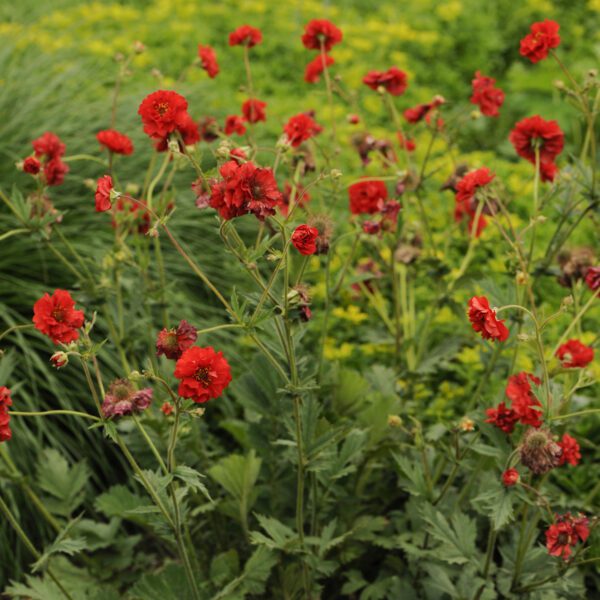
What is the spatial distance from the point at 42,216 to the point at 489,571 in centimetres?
130

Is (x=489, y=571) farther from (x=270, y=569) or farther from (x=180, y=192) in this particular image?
(x=180, y=192)

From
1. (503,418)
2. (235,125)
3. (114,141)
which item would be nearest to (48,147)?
(114,141)

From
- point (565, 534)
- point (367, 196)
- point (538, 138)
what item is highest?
point (538, 138)

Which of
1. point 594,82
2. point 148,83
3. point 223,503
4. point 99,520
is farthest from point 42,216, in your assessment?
point 148,83

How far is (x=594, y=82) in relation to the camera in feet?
5.65

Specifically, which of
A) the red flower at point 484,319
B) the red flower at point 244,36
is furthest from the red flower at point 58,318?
the red flower at point 244,36

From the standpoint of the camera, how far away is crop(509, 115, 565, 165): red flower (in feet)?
5.92

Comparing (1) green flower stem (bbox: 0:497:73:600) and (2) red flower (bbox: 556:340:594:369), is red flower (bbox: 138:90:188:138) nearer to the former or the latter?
(1) green flower stem (bbox: 0:497:73:600)

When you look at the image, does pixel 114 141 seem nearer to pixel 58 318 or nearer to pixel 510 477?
pixel 58 318

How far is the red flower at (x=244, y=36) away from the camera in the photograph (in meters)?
2.02

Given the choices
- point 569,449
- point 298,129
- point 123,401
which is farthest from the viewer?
point 298,129

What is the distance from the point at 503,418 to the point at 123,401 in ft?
2.34

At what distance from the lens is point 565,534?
1.51 metres

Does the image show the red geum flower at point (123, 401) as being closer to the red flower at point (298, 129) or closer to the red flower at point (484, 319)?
the red flower at point (484, 319)
